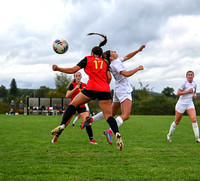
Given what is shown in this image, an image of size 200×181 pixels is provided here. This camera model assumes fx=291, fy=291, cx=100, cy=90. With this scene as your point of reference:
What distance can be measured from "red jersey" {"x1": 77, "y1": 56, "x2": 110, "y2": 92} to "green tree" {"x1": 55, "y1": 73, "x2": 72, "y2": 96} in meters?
68.4

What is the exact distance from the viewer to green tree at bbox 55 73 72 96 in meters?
74.1

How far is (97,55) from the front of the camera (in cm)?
593

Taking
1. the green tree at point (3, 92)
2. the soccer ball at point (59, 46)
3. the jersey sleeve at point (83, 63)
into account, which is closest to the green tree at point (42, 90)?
the green tree at point (3, 92)

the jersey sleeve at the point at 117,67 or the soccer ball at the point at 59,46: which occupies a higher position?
the soccer ball at the point at 59,46

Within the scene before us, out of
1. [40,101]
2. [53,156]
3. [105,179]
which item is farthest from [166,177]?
[40,101]

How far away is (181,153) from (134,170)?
2.27 m

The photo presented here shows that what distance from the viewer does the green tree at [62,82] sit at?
243 feet

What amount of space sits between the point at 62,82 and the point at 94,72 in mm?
70433

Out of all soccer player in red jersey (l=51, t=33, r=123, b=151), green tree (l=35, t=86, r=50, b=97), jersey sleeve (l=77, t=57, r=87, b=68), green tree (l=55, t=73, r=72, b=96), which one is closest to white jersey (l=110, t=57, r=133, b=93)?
soccer player in red jersey (l=51, t=33, r=123, b=151)

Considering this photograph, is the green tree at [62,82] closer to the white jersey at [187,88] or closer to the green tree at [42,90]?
the green tree at [42,90]

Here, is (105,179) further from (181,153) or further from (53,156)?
(181,153)

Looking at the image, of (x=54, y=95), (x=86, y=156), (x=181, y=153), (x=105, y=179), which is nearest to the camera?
(x=105, y=179)

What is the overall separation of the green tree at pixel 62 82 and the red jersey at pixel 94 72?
224 feet

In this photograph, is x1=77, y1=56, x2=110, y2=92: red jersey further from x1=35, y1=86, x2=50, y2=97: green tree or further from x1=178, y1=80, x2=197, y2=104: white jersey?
x1=35, y1=86, x2=50, y2=97: green tree
